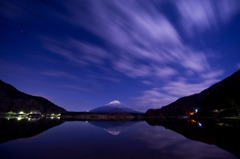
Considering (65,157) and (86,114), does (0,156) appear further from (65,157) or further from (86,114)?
(86,114)

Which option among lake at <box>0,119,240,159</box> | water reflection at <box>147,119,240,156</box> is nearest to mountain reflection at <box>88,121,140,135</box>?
lake at <box>0,119,240,159</box>

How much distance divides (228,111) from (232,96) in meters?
9.24

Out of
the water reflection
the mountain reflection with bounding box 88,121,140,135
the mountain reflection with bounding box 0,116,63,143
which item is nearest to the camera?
the water reflection

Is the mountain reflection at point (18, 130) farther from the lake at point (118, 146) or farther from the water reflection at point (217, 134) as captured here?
the water reflection at point (217, 134)

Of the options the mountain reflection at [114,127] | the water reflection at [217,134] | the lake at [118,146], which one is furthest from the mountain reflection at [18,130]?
the water reflection at [217,134]

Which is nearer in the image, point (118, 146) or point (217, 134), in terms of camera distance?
point (118, 146)

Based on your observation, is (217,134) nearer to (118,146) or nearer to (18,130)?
(118,146)

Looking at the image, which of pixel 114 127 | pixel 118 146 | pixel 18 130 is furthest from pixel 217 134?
pixel 18 130

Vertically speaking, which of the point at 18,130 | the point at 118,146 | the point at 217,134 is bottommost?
the point at 118,146

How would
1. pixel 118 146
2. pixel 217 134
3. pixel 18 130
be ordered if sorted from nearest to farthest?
pixel 118 146 → pixel 217 134 → pixel 18 130

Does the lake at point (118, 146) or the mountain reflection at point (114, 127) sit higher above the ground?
the mountain reflection at point (114, 127)

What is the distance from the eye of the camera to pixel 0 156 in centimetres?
924

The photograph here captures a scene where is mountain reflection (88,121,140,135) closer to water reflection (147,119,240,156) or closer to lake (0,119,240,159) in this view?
lake (0,119,240,159)

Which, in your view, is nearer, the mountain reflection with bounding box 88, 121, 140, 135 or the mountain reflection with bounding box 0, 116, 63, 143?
the mountain reflection with bounding box 0, 116, 63, 143
